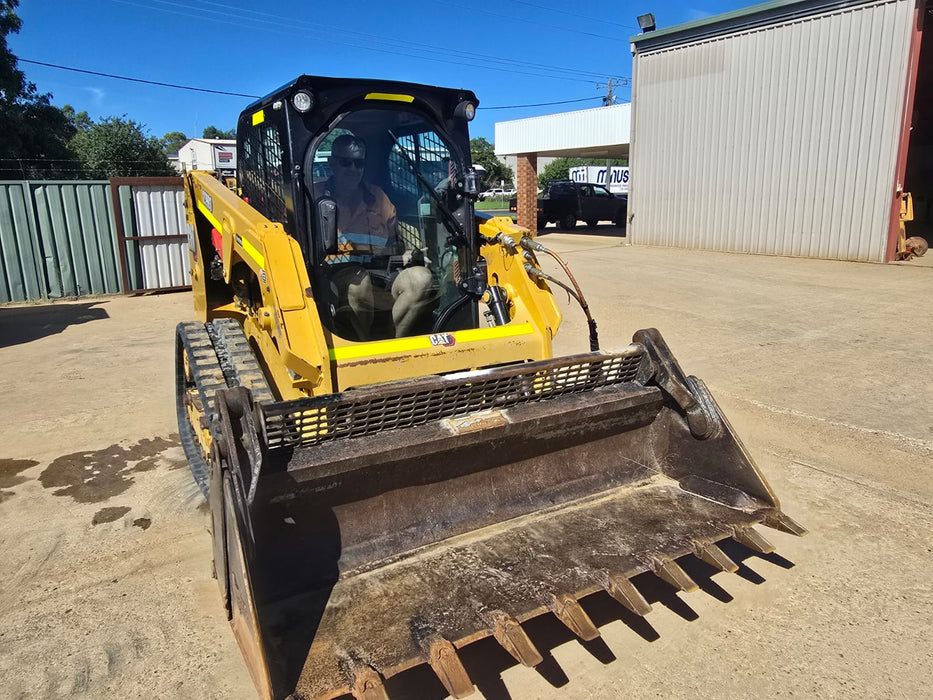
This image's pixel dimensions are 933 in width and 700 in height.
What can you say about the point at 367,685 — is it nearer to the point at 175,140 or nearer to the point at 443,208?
the point at 443,208

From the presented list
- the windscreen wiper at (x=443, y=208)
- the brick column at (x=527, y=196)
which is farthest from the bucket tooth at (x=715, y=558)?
the brick column at (x=527, y=196)

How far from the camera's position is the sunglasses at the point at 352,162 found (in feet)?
12.7

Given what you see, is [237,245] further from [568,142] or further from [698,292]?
[568,142]

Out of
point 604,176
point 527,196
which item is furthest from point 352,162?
point 604,176

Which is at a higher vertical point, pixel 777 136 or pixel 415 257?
pixel 777 136

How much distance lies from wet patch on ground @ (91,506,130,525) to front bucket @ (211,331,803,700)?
1732 mm

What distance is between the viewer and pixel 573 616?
2.60m

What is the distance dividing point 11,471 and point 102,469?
1.97 feet

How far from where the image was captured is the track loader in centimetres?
260

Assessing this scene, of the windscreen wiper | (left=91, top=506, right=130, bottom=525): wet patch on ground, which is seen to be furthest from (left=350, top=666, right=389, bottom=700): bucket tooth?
the windscreen wiper

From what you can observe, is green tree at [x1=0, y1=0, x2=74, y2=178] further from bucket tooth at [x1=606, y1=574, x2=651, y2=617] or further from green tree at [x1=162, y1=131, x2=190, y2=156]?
green tree at [x1=162, y1=131, x2=190, y2=156]

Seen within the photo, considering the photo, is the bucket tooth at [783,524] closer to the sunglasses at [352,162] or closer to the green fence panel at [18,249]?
the sunglasses at [352,162]

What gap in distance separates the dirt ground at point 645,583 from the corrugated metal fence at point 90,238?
164 inches

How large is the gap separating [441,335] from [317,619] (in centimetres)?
165
